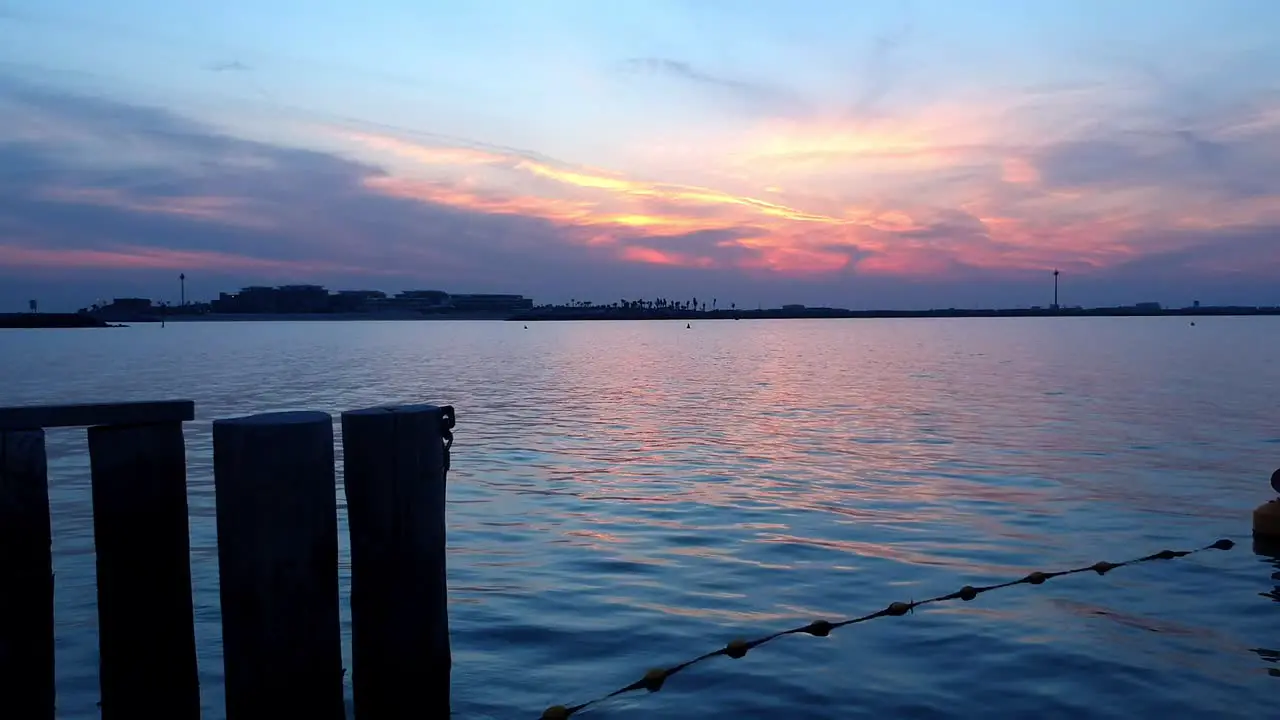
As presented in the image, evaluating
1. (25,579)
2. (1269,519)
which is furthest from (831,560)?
(25,579)

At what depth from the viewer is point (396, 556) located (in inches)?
236

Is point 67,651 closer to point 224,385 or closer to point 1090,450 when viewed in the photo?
point 1090,450

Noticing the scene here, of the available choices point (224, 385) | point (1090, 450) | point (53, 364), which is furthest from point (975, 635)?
point (53, 364)

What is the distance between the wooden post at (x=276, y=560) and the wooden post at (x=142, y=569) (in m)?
0.54

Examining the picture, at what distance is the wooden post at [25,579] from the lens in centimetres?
562

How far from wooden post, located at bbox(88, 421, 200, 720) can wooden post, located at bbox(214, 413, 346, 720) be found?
21.4 inches

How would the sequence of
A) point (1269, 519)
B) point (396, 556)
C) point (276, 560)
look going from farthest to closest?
point (1269, 519) → point (396, 556) → point (276, 560)

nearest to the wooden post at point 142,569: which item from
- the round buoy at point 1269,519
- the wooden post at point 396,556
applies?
the wooden post at point 396,556

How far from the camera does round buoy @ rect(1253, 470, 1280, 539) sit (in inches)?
520

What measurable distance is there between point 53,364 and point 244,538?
69.3 m

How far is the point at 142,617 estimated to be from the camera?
619cm

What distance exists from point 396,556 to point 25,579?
1.98 m

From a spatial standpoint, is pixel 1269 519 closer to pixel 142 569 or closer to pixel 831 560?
pixel 831 560

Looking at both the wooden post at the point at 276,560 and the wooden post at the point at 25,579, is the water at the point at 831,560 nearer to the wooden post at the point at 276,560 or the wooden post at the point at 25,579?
the wooden post at the point at 25,579
